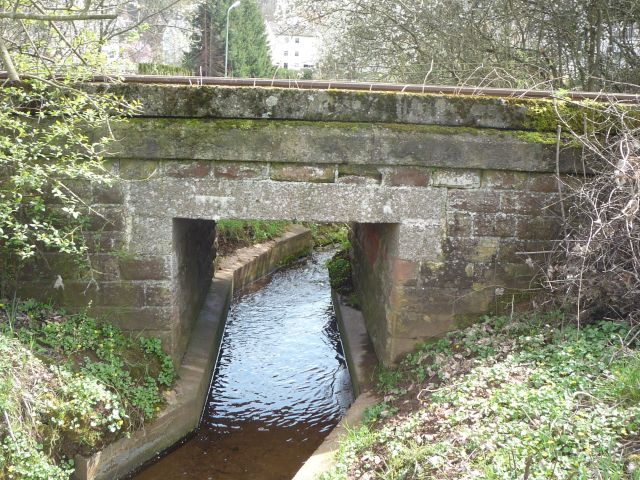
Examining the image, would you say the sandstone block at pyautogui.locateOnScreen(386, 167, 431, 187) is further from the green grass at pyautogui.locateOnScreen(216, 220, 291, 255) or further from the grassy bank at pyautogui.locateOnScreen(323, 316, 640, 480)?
the green grass at pyautogui.locateOnScreen(216, 220, 291, 255)

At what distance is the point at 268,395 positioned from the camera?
571 centimetres

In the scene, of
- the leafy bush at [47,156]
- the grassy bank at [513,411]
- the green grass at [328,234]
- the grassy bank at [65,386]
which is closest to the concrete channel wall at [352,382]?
the grassy bank at [513,411]

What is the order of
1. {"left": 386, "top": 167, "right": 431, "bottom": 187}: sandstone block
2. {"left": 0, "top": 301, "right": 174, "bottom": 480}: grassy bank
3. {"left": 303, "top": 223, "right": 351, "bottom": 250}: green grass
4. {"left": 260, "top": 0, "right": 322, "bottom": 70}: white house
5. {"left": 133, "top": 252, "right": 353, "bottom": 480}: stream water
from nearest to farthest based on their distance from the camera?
{"left": 0, "top": 301, "right": 174, "bottom": 480}: grassy bank
{"left": 386, "top": 167, "right": 431, "bottom": 187}: sandstone block
{"left": 133, "top": 252, "right": 353, "bottom": 480}: stream water
{"left": 260, "top": 0, "right": 322, "bottom": 70}: white house
{"left": 303, "top": 223, "right": 351, "bottom": 250}: green grass

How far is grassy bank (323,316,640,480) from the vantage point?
2.82 metres

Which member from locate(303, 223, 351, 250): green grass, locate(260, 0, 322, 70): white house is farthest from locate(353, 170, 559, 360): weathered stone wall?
locate(303, 223, 351, 250): green grass

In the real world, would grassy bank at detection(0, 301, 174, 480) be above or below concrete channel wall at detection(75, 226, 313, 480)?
above

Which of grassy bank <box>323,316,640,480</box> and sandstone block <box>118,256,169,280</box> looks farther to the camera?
sandstone block <box>118,256,169,280</box>

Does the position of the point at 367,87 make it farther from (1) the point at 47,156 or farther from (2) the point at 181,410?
(2) the point at 181,410

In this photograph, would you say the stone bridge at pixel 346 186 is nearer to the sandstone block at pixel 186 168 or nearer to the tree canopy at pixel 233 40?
the sandstone block at pixel 186 168

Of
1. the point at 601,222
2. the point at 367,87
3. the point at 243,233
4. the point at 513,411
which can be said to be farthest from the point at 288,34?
the point at 513,411

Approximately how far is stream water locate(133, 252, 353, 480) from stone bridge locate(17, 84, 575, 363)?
1133 millimetres

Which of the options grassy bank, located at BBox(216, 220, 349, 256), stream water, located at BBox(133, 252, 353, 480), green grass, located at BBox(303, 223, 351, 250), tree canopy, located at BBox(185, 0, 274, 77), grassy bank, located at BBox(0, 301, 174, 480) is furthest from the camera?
tree canopy, located at BBox(185, 0, 274, 77)

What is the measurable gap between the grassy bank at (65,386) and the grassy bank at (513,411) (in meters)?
1.67

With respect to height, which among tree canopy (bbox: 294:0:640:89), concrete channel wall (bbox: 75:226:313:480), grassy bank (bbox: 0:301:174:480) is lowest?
concrete channel wall (bbox: 75:226:313:480)
